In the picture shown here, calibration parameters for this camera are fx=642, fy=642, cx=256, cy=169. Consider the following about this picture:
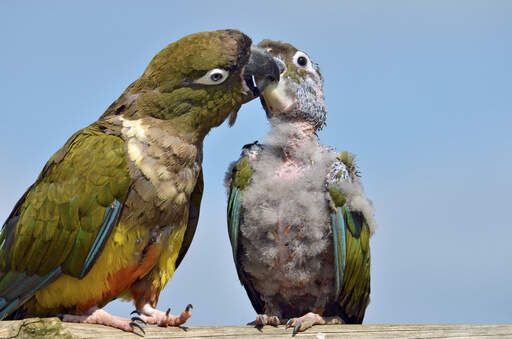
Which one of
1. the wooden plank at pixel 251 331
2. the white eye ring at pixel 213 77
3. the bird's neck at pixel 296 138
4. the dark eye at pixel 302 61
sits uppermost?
the dark eye at pixel 302 61

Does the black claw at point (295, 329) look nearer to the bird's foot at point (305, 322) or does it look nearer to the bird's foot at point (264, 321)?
the bird's foot at point (305, 322)

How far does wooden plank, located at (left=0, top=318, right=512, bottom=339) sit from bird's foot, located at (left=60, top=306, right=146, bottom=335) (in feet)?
0.11

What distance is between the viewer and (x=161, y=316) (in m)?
3.33

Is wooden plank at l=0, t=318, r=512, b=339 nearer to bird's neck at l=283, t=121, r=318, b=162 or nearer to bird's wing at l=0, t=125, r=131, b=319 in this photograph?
bird's wing at l=0, t=125, r=131, b=319

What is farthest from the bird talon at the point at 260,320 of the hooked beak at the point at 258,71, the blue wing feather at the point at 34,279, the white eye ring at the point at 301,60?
the white eye ring at the point at 301,60

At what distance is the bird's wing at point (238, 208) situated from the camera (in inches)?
148

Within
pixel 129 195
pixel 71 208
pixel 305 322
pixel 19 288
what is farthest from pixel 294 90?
pixel 19 288

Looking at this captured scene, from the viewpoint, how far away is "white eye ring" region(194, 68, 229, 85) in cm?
344

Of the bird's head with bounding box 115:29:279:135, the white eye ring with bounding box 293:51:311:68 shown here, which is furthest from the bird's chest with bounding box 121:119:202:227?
the white eye ring with bounding box 293:51:311:68

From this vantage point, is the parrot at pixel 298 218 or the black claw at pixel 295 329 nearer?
the black claw at pixel 295 329

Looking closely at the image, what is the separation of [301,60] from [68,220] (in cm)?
173

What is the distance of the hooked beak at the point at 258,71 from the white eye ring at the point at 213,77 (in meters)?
0.15

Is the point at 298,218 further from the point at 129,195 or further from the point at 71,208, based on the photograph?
the point at 71,208

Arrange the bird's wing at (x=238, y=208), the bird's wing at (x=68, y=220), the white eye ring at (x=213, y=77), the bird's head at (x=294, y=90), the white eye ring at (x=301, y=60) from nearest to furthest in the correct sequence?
the bird's wing at (x=68, y=220), the white eye ring at (x=213, y=77), the bird's wing at (x=238, y=208), the bird's head at (x=294, y=90), the white eye ring at (x=301, y=60)
